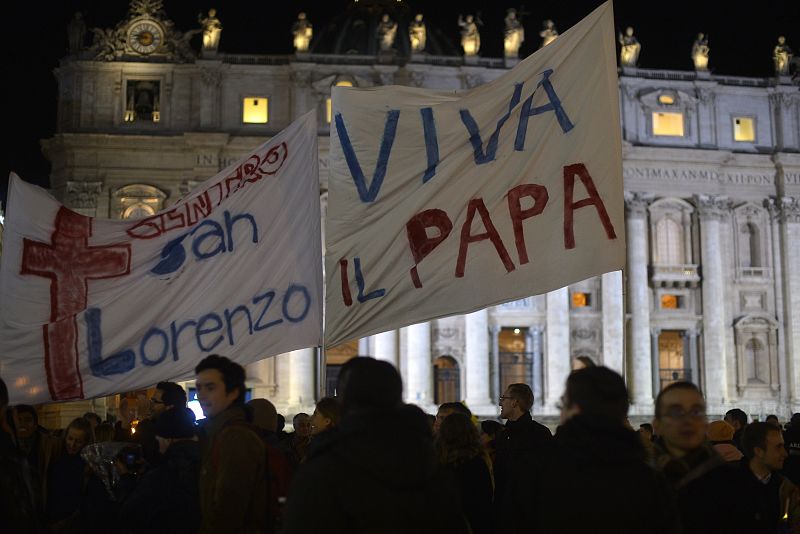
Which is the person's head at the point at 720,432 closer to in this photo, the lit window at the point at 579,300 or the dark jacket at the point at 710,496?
the dark jacket at the point at 710,496

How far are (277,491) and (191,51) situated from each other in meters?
41.7

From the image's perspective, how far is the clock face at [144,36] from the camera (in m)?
44.9

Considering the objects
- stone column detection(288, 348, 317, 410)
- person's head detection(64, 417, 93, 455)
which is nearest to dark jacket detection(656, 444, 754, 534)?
person's head detection(64, 417, 93, 455)

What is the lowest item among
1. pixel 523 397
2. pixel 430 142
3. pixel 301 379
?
pixel 301 379

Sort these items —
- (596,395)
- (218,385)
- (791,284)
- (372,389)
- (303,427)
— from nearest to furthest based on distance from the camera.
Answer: (372,389) → (596,395) → (218,385) → (303,427) → (791,284)

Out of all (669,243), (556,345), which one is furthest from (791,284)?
(556,345)

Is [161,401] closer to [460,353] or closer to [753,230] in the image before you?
[460,353]

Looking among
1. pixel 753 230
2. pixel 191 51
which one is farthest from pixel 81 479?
pixel 753 230

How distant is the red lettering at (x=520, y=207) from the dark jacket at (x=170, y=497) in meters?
3.64

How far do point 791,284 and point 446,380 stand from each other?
625 inches

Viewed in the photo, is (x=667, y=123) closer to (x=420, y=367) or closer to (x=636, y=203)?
(x=636, y=203)

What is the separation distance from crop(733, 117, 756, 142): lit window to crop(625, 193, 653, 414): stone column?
20.5 feet

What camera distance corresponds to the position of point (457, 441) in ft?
26.2

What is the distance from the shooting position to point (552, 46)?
31.0 feet
